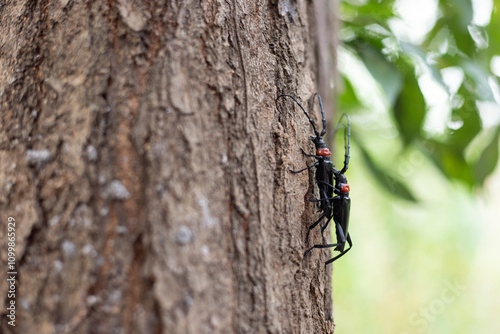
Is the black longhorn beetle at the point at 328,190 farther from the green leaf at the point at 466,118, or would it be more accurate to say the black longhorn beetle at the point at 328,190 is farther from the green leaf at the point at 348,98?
the green leaf at the point at 348,98

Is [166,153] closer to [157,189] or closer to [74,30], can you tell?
[157,189]

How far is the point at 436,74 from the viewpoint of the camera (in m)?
2.78

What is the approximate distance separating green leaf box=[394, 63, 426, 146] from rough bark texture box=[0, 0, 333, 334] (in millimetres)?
1787

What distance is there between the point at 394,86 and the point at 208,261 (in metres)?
2.12

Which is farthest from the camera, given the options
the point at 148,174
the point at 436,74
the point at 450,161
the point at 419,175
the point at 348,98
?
the point at 419,175

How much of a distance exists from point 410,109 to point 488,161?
0.73m

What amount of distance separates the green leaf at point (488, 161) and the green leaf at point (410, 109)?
1.80 ft

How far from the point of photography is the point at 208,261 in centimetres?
116

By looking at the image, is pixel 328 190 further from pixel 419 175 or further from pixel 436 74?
pixel 419 175

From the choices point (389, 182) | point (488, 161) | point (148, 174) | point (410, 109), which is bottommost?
point (389, 182)

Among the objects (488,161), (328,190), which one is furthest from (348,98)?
(328,190)

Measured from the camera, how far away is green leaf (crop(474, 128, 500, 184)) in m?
3.08

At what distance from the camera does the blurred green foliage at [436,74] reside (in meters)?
2.90

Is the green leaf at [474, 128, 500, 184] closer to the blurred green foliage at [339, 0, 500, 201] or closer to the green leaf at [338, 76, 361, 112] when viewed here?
the blurred green foliage at [339, 0, 500, 201]
